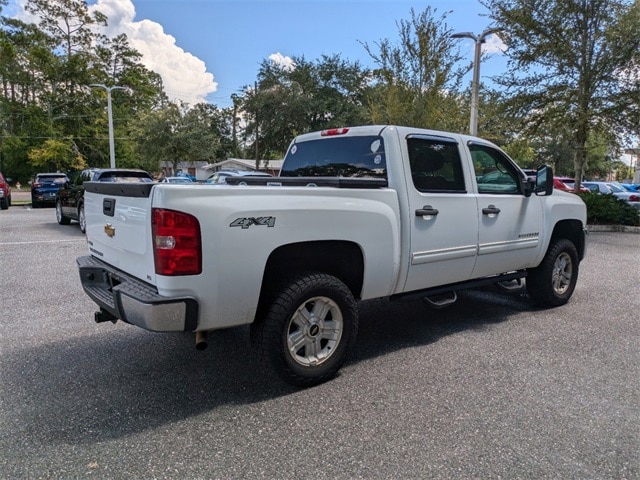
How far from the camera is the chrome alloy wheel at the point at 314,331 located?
11.2 feet

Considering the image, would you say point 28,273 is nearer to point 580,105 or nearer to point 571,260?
point 571,260

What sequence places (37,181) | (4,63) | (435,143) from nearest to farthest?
(435,143) → (37,181) → (4,63)

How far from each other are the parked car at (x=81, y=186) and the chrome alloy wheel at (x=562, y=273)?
890cm

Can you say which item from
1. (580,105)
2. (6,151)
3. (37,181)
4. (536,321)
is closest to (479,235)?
(536,321)

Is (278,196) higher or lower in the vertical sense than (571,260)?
higher

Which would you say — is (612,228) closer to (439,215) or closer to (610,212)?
(610,212)

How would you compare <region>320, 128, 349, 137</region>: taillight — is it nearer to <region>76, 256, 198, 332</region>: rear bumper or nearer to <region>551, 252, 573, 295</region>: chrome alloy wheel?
<region>76, 256, 198, 332</region>: rear bumper

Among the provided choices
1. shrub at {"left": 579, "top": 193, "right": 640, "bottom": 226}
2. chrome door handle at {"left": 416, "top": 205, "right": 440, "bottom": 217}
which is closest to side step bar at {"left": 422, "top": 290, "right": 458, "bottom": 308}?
chrome door handle at {"left": 416, "top": 205, "right": 440, "bottom": 217}

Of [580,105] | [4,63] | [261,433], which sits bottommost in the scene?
[261,433]

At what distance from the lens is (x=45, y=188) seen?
773 inches

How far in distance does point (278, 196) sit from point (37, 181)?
20.6m

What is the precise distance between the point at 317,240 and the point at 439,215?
135cm

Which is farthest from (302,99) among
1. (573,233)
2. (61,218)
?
(573,233)

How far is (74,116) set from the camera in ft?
130
